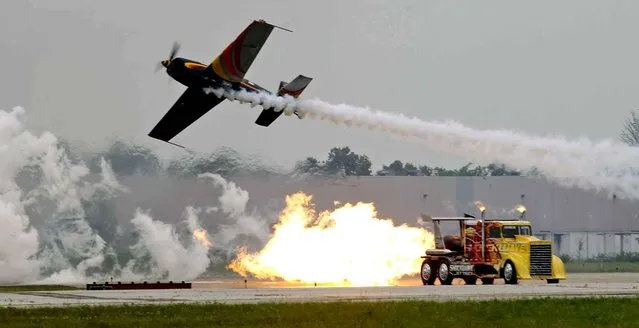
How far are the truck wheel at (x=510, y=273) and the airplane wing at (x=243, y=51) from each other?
1560 centimetres

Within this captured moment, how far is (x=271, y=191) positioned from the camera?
234 ft

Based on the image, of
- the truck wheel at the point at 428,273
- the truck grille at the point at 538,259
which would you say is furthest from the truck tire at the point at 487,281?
the truck grille at the point at 538,259

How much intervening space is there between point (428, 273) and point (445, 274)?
152 cm

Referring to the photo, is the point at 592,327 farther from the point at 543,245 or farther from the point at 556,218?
the point at 556,218

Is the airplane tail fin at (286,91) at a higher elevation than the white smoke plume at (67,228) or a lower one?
higher

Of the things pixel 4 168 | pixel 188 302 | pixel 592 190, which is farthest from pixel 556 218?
pixel 188 302

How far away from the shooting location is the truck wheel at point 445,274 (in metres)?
60.2

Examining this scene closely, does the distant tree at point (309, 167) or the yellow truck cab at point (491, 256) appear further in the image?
the distant tree at point (309, 167)

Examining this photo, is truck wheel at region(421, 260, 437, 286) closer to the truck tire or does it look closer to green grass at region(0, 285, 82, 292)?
the truck tire

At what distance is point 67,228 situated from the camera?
6450 cm

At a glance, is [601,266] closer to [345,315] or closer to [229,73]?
[229,73]

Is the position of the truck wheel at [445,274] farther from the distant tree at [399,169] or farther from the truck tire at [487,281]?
the distant tree at [399,169]

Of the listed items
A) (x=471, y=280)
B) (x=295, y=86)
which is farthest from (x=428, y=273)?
(x=295, y=86)

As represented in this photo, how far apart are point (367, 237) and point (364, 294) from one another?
60.3 feet
